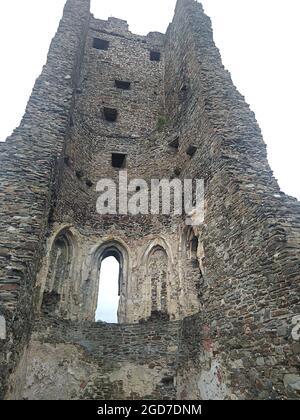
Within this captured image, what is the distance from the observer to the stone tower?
5453 mm

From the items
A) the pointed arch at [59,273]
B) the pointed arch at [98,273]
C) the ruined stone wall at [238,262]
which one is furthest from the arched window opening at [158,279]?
the pointed arch at [59,273]

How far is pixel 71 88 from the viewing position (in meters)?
9.95

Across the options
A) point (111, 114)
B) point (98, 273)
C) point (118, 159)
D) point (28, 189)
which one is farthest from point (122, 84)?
point (28, 189)

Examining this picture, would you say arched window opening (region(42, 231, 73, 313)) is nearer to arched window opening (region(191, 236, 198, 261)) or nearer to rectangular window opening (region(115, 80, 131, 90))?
arched window opening (region(191, 236, 198, 261))

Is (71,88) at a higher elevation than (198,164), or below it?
higher

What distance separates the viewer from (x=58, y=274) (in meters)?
8.70

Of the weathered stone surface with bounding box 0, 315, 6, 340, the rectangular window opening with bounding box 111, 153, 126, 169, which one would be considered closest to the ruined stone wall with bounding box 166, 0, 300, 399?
the rectangular window opening with bounding box 111, 153, 126, 169

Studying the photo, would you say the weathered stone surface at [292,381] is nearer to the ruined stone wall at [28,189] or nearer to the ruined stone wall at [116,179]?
the ruined stone wall at [116,179]

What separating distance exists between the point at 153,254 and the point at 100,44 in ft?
38.3

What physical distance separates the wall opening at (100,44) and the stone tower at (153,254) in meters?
3.33

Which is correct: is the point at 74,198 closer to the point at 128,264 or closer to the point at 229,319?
the point at 128,264

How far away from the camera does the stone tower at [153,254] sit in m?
5.45
